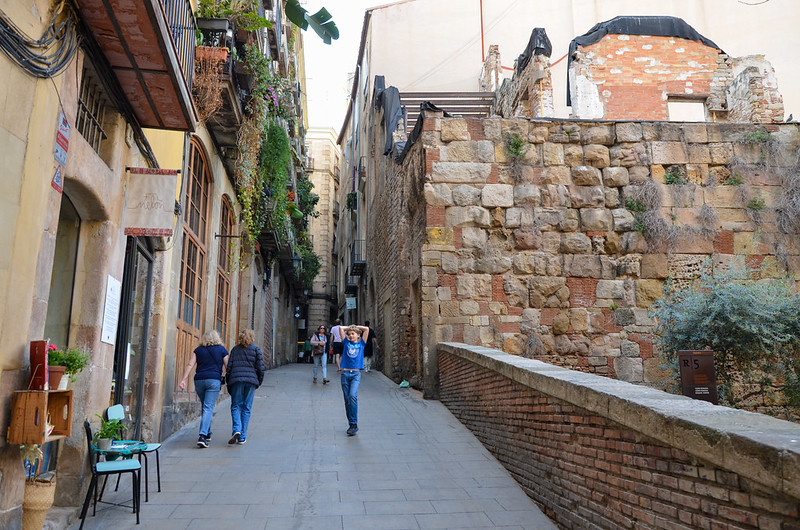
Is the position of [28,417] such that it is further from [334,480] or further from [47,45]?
[334,480]

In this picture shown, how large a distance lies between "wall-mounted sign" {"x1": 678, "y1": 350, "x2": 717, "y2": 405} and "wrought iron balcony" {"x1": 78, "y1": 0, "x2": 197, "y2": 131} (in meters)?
5.38

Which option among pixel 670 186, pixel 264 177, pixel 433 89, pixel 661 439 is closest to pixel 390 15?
pixel 433 89

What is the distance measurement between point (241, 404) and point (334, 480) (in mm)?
1987

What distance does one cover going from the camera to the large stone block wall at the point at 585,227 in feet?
33.5

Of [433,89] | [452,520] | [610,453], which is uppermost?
[433,89]

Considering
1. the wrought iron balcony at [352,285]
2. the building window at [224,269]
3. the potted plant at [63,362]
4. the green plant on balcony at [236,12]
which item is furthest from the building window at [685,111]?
the potted plant at [63,362]

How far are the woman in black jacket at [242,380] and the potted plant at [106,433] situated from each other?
6.17 ft

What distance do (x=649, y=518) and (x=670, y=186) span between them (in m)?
8.12

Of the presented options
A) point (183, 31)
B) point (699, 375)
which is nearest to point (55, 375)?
point (183, 31)

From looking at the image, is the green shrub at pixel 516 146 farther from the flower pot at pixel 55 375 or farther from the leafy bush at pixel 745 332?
the flower pot at pixel 55 375

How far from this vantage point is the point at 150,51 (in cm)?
528

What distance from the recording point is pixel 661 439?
345 centimetres

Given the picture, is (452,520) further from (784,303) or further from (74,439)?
(784,303)

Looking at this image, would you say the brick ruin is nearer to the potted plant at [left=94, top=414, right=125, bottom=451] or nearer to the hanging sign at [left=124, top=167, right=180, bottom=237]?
the hanging sign at [left=124, top=167, right=180, bottom=237]
